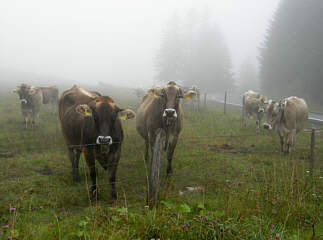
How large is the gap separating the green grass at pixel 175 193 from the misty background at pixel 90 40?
81955 mm

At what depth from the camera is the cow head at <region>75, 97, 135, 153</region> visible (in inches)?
191

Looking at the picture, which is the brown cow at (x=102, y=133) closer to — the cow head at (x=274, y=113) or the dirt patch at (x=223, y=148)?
the dirt patch at (x=223, y=148)

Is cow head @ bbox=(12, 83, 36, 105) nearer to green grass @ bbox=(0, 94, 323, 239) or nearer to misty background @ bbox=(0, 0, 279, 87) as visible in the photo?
green grass @ bbox=(0, 94, 323, 239)

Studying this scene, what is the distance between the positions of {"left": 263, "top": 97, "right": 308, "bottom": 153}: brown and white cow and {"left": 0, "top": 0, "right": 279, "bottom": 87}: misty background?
3221 inches

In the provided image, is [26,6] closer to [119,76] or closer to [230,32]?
[119,76]

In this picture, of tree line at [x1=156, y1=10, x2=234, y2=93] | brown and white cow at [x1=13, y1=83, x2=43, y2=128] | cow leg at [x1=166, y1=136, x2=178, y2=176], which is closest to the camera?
cow leg at [x1=166, y1=136, x2=178, y2=176]

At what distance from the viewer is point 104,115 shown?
492 centimetres

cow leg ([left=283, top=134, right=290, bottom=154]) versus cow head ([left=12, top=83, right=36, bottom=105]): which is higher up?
cow head ([left=12, top=83, right=36, bottom=105])

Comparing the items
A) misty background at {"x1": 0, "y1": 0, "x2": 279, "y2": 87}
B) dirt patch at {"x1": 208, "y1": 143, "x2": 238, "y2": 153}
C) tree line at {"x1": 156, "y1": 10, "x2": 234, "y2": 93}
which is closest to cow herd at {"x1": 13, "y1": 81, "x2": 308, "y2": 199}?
dirt patch at {"x1": 208, "y1": 143, "x2": 238, "y2": 153}

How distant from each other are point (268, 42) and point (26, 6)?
569ft

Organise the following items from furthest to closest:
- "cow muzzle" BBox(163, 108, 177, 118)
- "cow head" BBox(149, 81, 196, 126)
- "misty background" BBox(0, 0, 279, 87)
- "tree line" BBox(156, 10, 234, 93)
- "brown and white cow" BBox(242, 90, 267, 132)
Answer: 1. "misty background" BBox(0, 0, 279, 87)
2. "tree line" BBox(156, 10, 234, 93)
3. "brown and white cow" BBox(242, 90, 267, 132)
4. "cow head" BBox(149, 81, 196, 126)
5. "cow muzzle" BBox(163, 108, 177, 118)

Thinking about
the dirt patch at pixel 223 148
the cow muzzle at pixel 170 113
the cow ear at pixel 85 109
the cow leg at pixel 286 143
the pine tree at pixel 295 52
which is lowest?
the dirt patch at pixel 223 148

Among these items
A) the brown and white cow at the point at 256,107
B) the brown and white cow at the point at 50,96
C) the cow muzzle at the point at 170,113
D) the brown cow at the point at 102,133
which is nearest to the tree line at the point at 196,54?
the brown and white cow at the point at 256,107

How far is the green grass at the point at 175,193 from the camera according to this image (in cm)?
312
